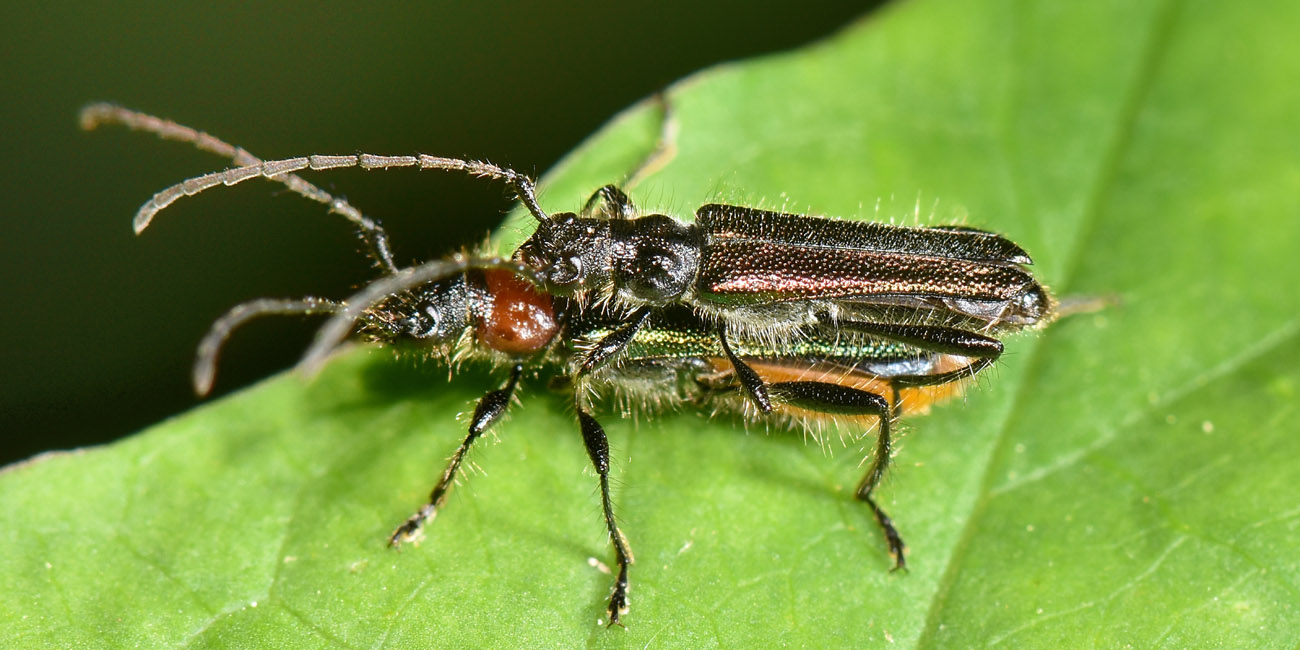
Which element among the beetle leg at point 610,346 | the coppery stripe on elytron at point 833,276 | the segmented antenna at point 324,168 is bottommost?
the beetle leg at point 610,346

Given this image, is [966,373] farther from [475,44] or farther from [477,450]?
[475,44]

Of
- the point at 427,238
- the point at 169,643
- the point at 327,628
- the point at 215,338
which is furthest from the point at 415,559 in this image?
the point at 427,238

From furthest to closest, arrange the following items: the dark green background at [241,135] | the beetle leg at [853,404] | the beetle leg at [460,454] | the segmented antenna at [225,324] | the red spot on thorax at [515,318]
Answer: the dark green background at [241,135]
the red spot on thorax at [515,318]
the beetle leg at [853,404]
the beetle leg at [460,454]
the segmented antenna at [225,324]

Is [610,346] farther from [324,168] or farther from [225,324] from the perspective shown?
[225,324]

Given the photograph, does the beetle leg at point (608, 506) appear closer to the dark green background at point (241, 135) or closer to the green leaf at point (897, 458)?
the green leaf at point (897, 458)

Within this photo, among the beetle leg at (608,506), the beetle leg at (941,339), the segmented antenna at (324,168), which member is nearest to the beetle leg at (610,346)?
the beetle leg at (608,506)

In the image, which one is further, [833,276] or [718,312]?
[718,312]

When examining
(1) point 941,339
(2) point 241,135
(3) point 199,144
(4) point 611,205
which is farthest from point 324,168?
(2) point 241,135
